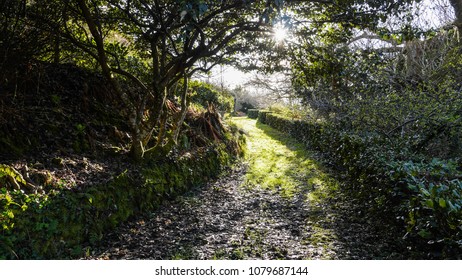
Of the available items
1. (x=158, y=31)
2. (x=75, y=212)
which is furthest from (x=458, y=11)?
(x=75, y=212)

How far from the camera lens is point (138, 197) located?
591cm

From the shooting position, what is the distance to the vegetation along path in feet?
15.2

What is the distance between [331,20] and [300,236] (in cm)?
439

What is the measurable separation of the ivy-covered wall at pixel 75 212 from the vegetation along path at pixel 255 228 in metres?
0.27

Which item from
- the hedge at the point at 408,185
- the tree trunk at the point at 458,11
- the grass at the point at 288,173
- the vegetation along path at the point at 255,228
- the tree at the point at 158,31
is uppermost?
the tree trunk at the point at 458,11

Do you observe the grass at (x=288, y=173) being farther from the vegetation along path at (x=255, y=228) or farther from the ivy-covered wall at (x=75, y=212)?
the ivy-covered wall at (x=75, y=212)

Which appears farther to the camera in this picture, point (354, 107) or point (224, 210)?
point (354, 107)

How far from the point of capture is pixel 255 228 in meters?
5.66

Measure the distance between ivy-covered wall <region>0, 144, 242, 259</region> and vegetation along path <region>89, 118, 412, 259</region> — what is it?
0.27m

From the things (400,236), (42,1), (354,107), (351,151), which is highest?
(42,1)

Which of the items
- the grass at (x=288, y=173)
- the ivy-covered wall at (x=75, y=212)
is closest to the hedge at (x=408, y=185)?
the grass at (x=288, y=173)

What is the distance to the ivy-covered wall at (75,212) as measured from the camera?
369 cm

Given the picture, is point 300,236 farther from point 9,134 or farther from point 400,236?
point 9,134
